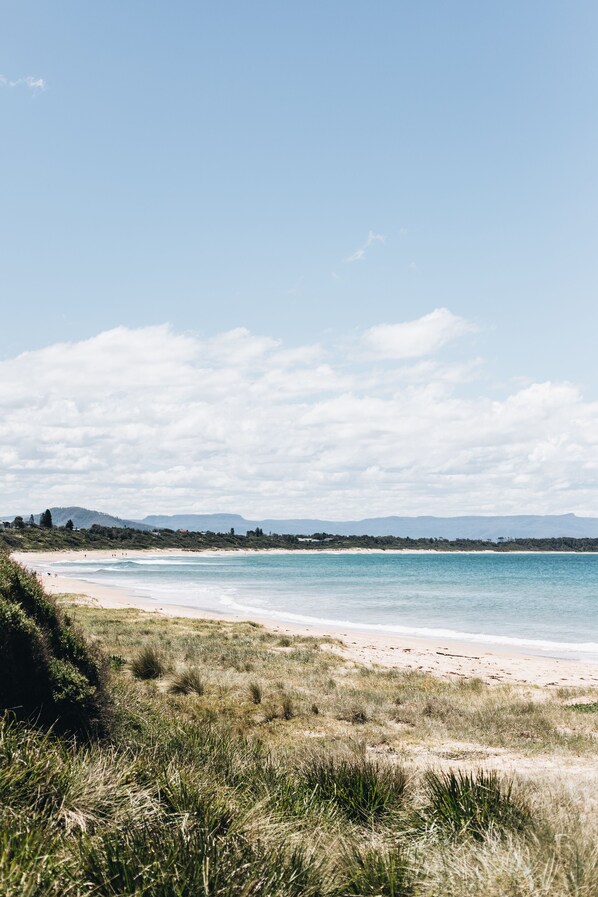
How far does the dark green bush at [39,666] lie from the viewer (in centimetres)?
591

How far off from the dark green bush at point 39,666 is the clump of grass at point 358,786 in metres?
2.43

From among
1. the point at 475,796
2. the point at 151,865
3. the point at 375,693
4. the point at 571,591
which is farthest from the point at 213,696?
the point at 571,591

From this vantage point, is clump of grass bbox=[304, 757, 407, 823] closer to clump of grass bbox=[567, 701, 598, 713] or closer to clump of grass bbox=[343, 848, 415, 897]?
clump of grass bbox=[343, 848, 415, 897]

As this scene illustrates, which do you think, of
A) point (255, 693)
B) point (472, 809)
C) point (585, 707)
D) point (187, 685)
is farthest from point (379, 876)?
point (585, 707)

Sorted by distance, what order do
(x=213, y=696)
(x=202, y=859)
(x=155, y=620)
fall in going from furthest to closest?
(x=155, y=620) < (x=213, y=696) < (x=202, y=859)

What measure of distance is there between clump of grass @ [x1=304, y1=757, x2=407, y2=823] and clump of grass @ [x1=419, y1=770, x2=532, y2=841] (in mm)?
376

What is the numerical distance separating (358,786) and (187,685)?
7.47 m

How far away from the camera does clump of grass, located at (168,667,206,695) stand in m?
12.2

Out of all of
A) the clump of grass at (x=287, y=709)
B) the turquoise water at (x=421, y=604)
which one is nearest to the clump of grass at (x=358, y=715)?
the clump of grass at (x=287, y=709)

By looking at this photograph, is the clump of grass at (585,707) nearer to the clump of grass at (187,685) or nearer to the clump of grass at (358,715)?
the clump of grass at (358,715)

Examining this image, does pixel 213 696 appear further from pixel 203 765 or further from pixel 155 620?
pixel 155 620

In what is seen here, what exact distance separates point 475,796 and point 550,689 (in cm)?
1242

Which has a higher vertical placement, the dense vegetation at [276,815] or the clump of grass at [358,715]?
the dense vegetation at [276,815]

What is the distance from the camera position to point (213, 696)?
11844mm
